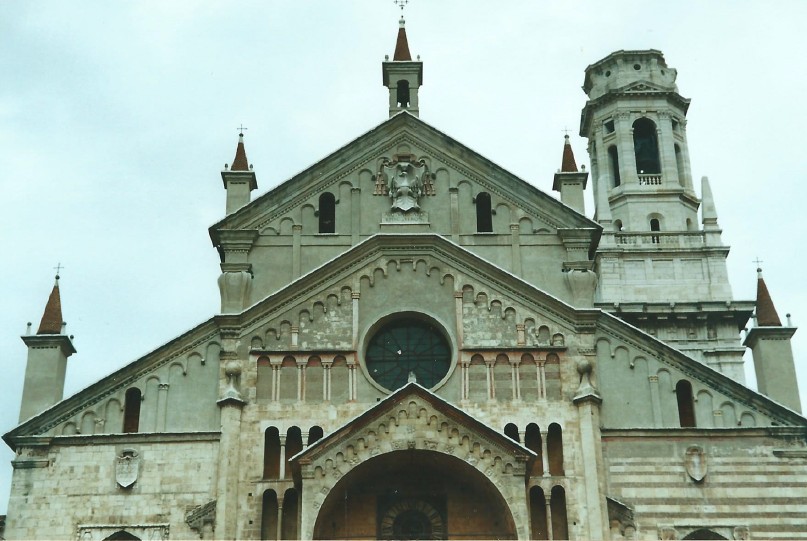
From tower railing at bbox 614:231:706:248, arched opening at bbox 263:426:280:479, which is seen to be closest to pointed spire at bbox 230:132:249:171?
arched opening at bbox 263:426:280:479

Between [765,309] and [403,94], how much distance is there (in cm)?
1051

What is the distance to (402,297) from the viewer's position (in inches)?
1175

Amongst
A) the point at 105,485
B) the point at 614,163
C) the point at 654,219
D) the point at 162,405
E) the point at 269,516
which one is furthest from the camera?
the point at 614,163

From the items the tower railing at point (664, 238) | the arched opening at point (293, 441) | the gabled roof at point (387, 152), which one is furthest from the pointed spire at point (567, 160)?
the tower railing at point (664, 238)

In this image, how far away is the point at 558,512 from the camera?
27516 mm

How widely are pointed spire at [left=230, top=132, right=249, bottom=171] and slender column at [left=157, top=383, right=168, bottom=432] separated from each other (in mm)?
6107

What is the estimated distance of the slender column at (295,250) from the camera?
1201 inches

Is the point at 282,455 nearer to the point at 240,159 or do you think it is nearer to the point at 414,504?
the point at 414,504

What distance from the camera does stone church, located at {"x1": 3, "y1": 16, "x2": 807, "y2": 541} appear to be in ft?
89.3

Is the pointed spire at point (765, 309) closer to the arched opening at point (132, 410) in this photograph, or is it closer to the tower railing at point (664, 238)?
the arched opening at point (132, 410)

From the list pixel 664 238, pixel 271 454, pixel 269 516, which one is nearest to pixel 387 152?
pixel 271 454

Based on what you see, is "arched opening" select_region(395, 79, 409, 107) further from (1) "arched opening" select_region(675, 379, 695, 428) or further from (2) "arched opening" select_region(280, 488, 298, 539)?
(2) "arched opening" select_region(280, 488, 298, 539)

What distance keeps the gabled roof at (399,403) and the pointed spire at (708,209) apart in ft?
73.8

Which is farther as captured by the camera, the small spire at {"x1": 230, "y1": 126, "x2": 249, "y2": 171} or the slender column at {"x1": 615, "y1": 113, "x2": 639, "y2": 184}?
the slender column at {"x1": 615, "y1": 113, "x2": 639, "y2": 184}
